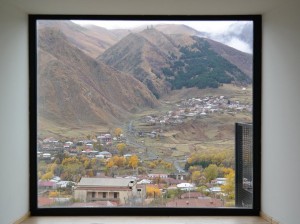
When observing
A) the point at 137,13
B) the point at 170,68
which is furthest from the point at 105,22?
the point at 170,68

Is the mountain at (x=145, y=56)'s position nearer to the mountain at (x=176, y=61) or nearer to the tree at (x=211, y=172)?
the mountain at (x=176, y=61)

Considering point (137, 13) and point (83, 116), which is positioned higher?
point (137, 13)

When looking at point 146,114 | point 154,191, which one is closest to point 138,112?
point 146,114

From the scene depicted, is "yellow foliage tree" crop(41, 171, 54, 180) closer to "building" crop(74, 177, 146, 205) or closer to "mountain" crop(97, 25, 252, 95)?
"building" crop(74, 177, 146, 205)

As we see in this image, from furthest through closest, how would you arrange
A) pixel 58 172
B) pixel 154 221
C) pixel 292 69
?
pixel 58 172
pixel 154 221
pixel 292 69

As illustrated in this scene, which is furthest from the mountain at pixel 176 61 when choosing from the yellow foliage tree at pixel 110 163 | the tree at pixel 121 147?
the yellow foliage tree at pixel 110 163

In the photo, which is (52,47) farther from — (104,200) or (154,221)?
(154,221)

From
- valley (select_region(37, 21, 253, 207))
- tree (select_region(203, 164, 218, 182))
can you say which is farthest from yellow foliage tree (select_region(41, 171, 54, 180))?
tree (select_region(203, 164, 218, 182))
